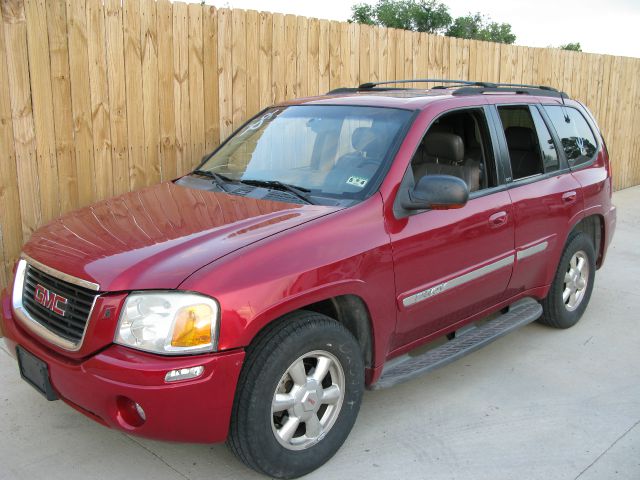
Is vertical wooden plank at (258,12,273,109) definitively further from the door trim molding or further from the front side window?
the door trim molding

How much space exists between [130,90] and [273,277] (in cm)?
308

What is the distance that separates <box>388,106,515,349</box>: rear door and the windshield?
26cm

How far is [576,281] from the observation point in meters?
5.32

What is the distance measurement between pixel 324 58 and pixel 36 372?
470 cm

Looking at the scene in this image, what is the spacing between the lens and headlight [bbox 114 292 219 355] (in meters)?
2.75

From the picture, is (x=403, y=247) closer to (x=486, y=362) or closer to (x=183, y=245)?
(x=183, y=245)

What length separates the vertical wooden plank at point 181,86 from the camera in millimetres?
5578

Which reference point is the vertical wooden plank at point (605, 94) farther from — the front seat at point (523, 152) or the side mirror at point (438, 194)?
the side mirror at point (438, 194)

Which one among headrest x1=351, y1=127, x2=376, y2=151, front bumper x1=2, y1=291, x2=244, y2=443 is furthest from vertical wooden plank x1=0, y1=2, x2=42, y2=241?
headrest x1=351, y1=127, x2=376, y2=151

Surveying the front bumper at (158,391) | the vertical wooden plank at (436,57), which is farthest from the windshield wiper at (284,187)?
the vertical wooden plank at (436,57)

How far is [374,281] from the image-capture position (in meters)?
3.38

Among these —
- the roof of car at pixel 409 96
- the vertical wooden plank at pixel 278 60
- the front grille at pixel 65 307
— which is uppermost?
the vertical wooden plank at pixel 278 60

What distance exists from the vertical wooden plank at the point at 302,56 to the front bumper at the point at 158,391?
4.35 metres

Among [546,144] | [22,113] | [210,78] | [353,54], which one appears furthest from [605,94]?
[22,113]
